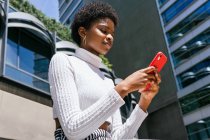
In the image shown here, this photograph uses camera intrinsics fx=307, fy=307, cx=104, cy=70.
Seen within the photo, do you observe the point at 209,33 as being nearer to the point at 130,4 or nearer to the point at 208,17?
the point at 208,17

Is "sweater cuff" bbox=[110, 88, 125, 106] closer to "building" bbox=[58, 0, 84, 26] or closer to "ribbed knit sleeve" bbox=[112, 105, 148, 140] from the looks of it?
"ribbed knit sleeve" bbox=[112, 105, 148, 140]

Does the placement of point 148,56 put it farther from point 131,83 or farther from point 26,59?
point 131,83

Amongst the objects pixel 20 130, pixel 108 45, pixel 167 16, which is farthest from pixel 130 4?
pixel 108 45

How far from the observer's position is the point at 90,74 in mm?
1763

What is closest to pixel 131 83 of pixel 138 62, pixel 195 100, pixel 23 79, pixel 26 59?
pixel 23 79

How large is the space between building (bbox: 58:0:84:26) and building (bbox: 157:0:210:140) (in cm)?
1968

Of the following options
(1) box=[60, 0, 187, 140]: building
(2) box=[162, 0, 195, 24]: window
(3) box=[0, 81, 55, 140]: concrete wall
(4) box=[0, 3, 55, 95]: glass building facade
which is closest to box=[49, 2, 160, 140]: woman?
(3) box=[0, 81, 55, 140]: concrete wall

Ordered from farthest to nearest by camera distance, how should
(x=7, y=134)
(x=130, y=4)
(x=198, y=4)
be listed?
(x=130, y=4) → (x=198, y=4) → (x=7, y=134)

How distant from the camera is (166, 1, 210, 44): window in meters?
30.3

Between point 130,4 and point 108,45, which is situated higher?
point 130,4

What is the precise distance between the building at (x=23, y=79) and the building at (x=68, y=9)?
3604 cm

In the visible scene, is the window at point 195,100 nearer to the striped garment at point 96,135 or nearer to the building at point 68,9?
the building at point 68,9

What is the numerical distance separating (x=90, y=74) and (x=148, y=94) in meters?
0.36

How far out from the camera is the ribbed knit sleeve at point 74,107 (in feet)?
4.56
